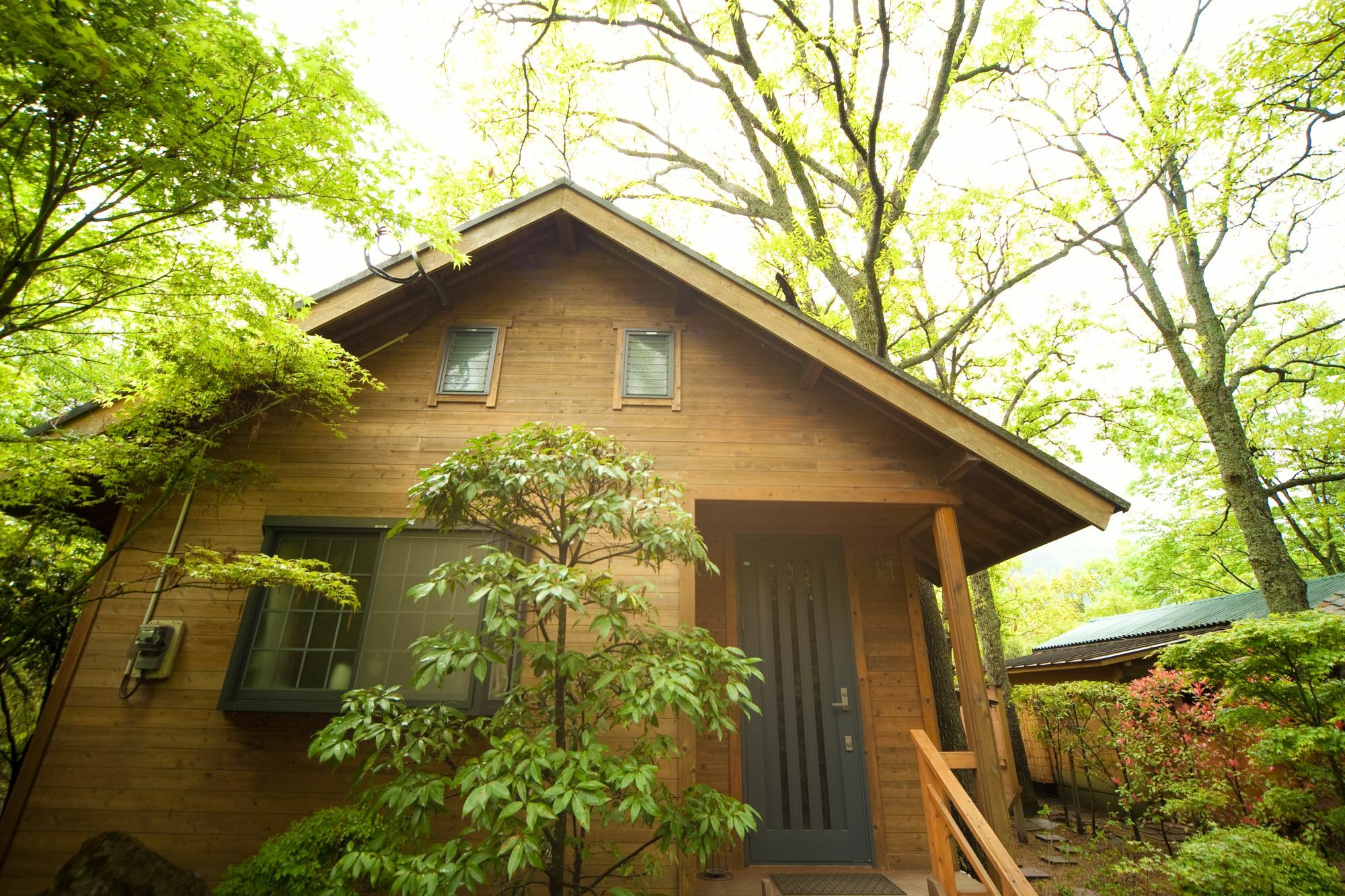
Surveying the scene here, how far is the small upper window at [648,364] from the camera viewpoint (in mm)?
5137

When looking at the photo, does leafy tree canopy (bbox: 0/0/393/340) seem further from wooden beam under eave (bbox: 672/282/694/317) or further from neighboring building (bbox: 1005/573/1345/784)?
neighboring building (bbox: 1005/573/1345/784)

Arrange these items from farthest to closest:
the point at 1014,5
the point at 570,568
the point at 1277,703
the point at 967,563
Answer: the point at 1014,5 → the point at 967,563 → the point at 1277,703 → the point at 570,568

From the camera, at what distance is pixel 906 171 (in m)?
7.11

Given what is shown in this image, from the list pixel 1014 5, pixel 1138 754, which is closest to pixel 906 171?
pixel 1014 5

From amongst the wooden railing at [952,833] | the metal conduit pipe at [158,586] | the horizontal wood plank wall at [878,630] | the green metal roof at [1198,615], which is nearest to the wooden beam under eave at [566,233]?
the horizontal wood plank wall at [878,630]

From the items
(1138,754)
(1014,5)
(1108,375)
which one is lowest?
(1138,754)

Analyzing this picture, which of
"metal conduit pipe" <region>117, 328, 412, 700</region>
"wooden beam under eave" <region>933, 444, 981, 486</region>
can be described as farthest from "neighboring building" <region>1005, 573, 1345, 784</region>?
"metal conduit pipe" <region>117, 328, 412, 700</region>

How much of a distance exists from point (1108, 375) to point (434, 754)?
13.0 m

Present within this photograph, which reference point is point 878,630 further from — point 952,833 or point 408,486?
point 408,486

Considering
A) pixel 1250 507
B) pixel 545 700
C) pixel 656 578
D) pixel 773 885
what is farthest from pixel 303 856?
pixel 1250 507

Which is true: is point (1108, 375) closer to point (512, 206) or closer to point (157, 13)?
point (512, 206)

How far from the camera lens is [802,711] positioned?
5070mm

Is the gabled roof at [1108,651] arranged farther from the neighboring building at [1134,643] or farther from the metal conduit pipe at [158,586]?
the metal conduit pipe at [158,586]

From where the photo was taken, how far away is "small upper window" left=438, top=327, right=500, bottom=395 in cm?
510
